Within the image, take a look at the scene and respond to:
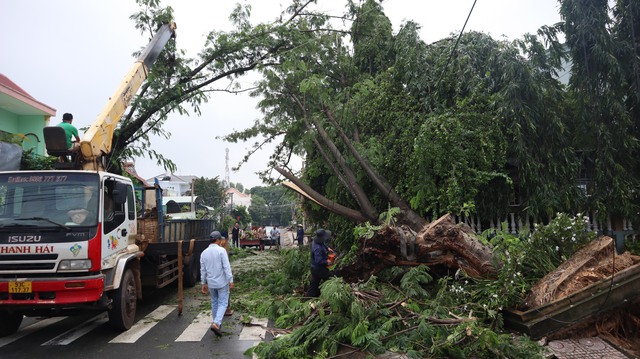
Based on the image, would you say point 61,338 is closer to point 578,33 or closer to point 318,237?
point 318,237

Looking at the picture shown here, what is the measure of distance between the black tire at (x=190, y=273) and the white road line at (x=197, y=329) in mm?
3111

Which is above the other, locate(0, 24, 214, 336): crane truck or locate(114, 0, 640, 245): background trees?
locate(114, 0, 640, 245): background trees

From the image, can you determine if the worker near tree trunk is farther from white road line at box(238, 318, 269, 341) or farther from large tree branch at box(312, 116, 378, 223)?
large tree branch at box(312, 116, 378, 223)

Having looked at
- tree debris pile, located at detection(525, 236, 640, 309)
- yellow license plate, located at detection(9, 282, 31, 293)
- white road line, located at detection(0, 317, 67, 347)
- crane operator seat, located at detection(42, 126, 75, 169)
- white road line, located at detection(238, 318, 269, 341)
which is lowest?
white road line, located at detection(238, 318, 269, 341)

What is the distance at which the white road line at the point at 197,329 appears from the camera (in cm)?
617

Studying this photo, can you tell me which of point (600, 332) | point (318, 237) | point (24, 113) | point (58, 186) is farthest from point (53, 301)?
point (24, 113)

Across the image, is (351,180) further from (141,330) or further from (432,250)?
(141,330)

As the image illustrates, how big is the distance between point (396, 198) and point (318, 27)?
564 cm

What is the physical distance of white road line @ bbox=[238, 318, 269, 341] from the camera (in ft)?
20.4

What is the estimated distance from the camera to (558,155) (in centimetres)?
885

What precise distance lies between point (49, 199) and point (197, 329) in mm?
2901

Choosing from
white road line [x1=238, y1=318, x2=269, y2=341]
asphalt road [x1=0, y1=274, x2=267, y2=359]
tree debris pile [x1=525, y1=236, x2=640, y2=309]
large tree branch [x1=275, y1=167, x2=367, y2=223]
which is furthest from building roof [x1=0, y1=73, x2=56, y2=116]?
tree debris pile [x1=525, y1=236, x2=640, y2=309]

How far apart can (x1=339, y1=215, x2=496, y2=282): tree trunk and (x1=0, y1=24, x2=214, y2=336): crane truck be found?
153 inches

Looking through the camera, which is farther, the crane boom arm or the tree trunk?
the crane boom arm
